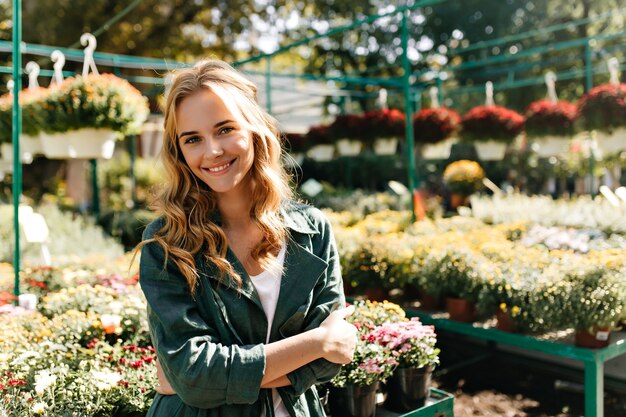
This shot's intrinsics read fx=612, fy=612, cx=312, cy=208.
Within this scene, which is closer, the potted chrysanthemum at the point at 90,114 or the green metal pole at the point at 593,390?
the green metal pole at the point at 593,390

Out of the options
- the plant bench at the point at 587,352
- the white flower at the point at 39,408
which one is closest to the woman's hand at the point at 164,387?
the white flower at the point at 39,408

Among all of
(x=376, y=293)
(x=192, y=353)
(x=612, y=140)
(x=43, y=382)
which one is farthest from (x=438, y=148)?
(x=192, y=353)

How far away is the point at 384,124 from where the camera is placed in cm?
725

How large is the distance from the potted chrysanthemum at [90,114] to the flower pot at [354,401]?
2.44 metres

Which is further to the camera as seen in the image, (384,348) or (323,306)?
(384,348)

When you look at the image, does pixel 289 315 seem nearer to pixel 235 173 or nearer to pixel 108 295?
pixel 235 173

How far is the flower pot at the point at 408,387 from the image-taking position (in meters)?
2.39

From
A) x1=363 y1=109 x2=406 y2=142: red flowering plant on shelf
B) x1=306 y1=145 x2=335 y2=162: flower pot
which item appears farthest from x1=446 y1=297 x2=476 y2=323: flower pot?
x1=306 y1=145 x2=335 y2=162: flower pot

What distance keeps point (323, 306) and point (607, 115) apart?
449 cm

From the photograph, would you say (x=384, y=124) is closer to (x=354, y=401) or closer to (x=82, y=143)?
(x=82, y=143)

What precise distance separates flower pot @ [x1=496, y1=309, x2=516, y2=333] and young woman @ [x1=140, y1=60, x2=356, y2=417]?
2036 mm

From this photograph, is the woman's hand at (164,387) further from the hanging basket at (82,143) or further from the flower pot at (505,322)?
the hanging basket at (82,143)

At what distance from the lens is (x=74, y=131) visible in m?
3.96

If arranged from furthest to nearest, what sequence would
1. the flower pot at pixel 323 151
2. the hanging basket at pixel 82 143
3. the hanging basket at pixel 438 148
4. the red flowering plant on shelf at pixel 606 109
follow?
the flower pot at pixel 323 151 → the hanging basket at pixel 438 148 → the red flowering plant on shelf at pixel 606 109 → the hanging basket at pixel 82 143
